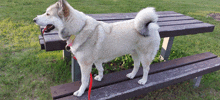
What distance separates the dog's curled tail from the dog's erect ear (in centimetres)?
78

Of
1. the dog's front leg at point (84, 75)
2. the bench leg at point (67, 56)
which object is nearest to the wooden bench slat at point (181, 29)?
the dog's front leg at point (84, 75)

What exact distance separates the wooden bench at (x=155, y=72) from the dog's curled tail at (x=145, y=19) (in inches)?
28.6

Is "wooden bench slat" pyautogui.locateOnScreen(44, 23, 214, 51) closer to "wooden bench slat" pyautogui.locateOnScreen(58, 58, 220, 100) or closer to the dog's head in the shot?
the dog's head

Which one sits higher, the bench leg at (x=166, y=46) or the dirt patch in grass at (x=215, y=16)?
the dirt patch in grass at (x=215, y=16)

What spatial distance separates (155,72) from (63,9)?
1844mm

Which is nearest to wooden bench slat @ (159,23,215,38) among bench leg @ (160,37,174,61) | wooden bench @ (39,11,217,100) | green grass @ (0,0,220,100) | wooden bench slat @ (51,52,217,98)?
wooden bench @ (39,11,217,100)

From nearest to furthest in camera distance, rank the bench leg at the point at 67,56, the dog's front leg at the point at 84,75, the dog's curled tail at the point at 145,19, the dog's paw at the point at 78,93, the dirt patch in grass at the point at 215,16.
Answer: the dog's curled tail at the point at 145,19
the dog's front leg at the point at 84,75
the dog's paw at the point at 78,93
the bench leg at the point at 67,56
the dirt patch in grass at the point at 215,16

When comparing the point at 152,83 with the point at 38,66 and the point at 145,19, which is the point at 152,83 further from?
the point at 38,66

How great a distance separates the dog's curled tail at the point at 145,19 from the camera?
173 centimetres

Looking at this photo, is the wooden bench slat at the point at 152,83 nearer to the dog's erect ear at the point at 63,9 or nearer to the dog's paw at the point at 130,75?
the dog's paw at the point at 130,75

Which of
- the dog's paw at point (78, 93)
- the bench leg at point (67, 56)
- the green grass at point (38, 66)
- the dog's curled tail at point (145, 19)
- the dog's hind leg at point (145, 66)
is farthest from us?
the bench leg at point (67, 56)

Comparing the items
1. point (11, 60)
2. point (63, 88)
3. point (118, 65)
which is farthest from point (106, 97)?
point (11, 60)

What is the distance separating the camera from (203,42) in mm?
5121

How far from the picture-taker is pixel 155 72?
266cm
